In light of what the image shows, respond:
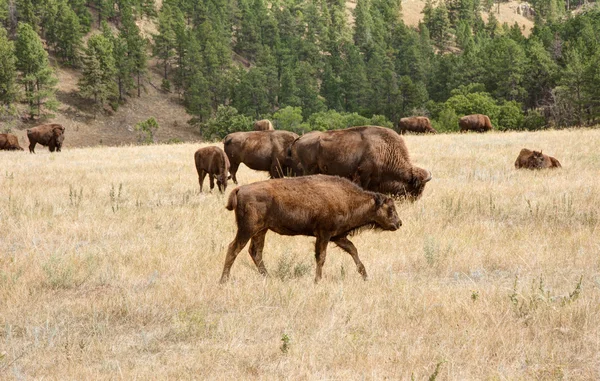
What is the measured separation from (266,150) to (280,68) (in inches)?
4136

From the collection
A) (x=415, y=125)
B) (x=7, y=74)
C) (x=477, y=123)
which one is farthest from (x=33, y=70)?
(x=477, y=123)

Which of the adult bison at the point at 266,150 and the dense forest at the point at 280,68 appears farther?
the dense forest at the point at 280,68

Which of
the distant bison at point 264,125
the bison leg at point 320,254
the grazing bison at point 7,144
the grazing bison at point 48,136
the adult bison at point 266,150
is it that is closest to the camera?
the bison leg at point 320,254

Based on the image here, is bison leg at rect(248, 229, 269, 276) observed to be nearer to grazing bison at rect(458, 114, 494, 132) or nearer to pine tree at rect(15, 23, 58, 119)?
grazing bison at rect(458, 114, 494, 132)

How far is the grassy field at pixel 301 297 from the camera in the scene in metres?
4.19

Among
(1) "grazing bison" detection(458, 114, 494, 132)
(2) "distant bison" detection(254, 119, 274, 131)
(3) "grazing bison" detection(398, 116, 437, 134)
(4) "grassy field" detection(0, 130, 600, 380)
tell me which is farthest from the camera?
(3) "grazing bison" detection(398, 116, 437, 134)

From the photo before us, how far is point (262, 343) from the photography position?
4.59m

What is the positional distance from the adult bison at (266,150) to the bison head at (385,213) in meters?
7.82

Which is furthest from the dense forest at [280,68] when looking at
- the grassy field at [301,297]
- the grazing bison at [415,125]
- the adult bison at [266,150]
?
the grassy field at [301,297]

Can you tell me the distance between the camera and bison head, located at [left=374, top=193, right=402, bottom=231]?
7.02 meters

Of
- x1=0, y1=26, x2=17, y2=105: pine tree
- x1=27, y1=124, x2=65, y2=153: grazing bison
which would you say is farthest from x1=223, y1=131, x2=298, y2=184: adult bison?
x1=0, y1=26, x2=17, y2=105: pine tree

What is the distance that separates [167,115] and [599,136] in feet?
273

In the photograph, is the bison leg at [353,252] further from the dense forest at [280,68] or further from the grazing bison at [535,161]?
the dense forest at [280,68]

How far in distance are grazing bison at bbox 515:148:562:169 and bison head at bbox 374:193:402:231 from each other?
1065cm
